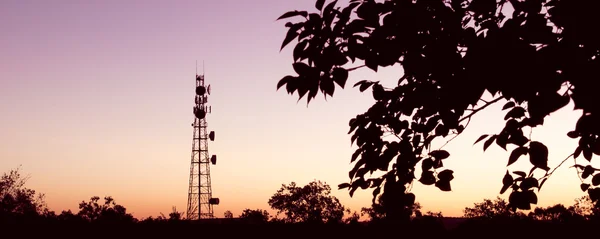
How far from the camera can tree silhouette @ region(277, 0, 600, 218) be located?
4020 millimetres

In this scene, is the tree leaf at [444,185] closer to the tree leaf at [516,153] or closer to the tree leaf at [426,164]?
the tree leaf at [426,164]

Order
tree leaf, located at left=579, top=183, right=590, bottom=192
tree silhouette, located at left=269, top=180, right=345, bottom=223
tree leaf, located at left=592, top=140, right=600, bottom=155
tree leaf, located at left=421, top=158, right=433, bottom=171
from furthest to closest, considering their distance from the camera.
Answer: tree silhouette, located at left=269, top=180, right=345, bottom=223 → tree leaf, located at left=579, top=183, right=590, bottom=192 → tree leaf, located at left=421, top=158, right=433, bottom=171 → tree leaf, located at left=592, top=140, right=600, bottom=155

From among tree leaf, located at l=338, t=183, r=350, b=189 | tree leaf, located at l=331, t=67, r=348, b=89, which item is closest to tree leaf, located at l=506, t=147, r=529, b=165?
tree leaf, located at l=331, t=67, r=348, b=89

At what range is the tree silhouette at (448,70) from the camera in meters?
4.02

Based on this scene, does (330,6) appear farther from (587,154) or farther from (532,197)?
(587,154)

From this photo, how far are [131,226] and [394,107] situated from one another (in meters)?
3.69

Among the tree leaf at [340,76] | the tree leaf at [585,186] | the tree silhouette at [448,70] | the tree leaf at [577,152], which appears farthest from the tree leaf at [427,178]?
the tree leaf at [585,186]

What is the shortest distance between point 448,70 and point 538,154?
3.16 ft

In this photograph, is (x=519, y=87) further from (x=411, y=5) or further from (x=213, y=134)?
(x=213, y=134)

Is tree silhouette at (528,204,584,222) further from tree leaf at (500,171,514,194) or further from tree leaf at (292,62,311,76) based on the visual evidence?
tree leaf at (292,62,311,76)

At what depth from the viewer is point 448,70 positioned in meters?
4.85

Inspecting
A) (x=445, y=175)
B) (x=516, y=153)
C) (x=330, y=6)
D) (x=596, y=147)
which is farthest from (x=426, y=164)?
(x=330, y=6)

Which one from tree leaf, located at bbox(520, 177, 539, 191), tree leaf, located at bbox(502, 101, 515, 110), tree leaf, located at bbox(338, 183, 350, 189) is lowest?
tree leaf, located at bbox(520, 177, 539, 191)

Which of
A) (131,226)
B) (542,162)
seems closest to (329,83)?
(542,162)
